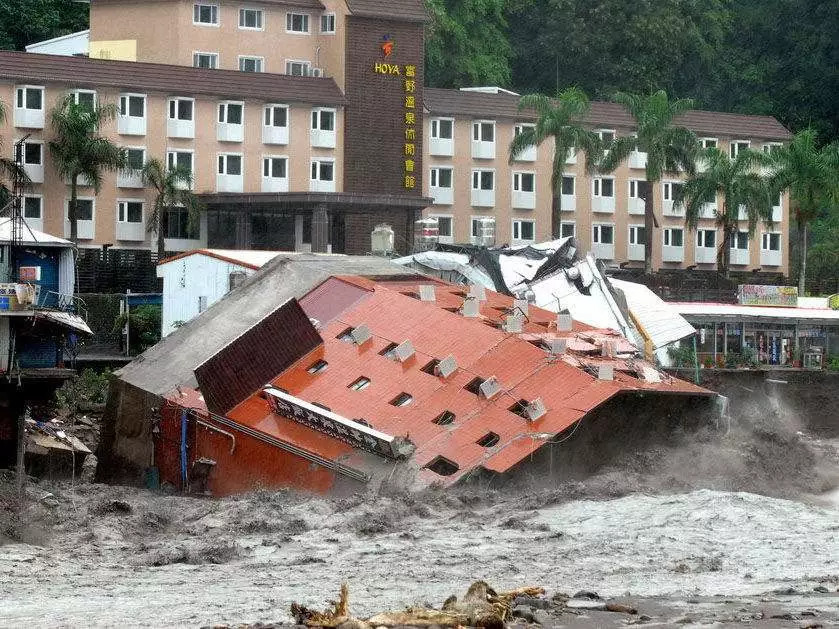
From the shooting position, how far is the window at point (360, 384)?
136 feet

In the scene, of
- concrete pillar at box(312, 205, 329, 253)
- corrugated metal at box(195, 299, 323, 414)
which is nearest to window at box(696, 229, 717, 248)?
concrete pillar at box(312, 205, 329, 253)

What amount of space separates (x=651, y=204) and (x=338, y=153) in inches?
593

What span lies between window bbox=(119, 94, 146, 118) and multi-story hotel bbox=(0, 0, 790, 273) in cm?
6

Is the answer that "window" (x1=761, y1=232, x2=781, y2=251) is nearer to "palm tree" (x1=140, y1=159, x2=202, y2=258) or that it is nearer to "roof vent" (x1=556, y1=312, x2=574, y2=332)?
"palm tree" (x1=140, y1=159, x2=202, y2=258)

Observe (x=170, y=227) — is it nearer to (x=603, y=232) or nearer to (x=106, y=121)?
(x=106, y=121)

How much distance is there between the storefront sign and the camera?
72312 millimetres

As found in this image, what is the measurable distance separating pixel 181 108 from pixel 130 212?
5.50 m

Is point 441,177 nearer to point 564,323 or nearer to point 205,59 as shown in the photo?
point 205,59

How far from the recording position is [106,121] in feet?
267

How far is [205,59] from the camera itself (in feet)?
298

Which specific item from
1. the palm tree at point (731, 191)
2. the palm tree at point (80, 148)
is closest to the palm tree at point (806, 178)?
the palm tree at point (731, 191)

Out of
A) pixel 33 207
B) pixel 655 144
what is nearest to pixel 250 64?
pixel 33 207

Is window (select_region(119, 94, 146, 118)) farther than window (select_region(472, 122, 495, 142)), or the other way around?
window (select_region(472, 122, 495, 142))

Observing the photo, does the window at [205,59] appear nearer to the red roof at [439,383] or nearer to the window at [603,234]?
the window at [603,234]
